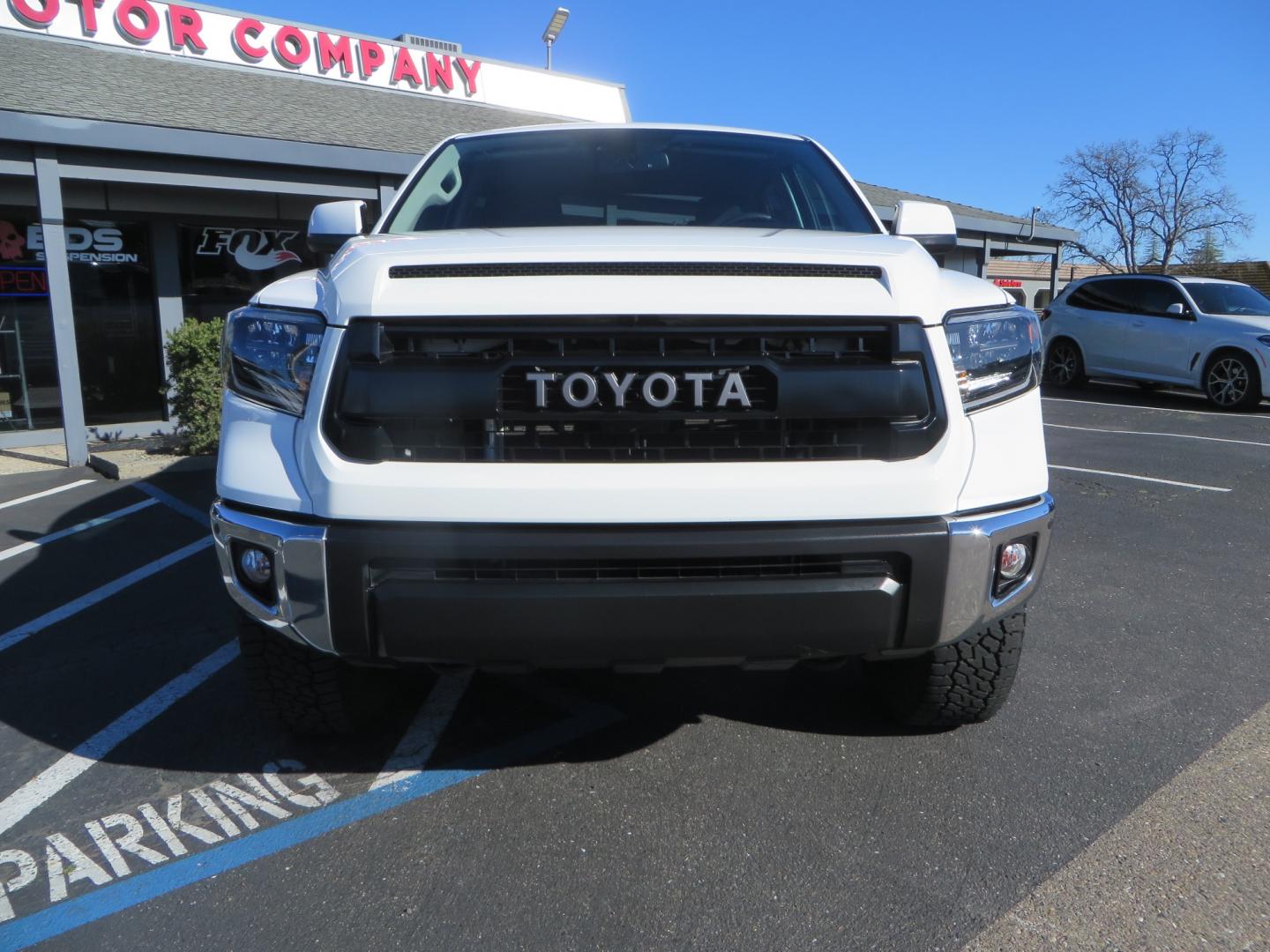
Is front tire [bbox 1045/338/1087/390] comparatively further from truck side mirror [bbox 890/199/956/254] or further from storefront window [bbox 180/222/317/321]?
truck side mirror [bbox 890/199/956/254]

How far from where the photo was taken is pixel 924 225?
3.07 metres

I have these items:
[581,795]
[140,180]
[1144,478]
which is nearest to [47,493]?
[140,180]

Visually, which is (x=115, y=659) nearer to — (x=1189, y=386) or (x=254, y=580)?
(x=254, y=580)

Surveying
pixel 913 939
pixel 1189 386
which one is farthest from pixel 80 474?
pixel 1189 386

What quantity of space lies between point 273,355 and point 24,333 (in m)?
9.79

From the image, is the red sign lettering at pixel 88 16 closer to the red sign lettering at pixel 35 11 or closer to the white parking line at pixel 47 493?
the red sign lettering at pixel 35 11

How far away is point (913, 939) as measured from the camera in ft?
6.47

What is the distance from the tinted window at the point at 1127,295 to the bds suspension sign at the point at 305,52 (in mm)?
8588

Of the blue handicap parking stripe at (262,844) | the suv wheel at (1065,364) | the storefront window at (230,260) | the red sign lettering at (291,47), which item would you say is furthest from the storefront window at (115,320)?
the suv wheel at (1065,364)

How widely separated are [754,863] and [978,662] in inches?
33.6

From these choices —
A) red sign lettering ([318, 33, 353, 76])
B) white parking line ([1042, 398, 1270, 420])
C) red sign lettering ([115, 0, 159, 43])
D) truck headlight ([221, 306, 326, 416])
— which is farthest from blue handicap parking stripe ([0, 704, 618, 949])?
red sign lettering ([318, 33, 353, 76])

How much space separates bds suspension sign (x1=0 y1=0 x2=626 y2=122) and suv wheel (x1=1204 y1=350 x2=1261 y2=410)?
1060 cm

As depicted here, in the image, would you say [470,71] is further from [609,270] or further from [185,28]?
[609,270]

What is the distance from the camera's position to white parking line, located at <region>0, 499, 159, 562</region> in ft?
17.6
